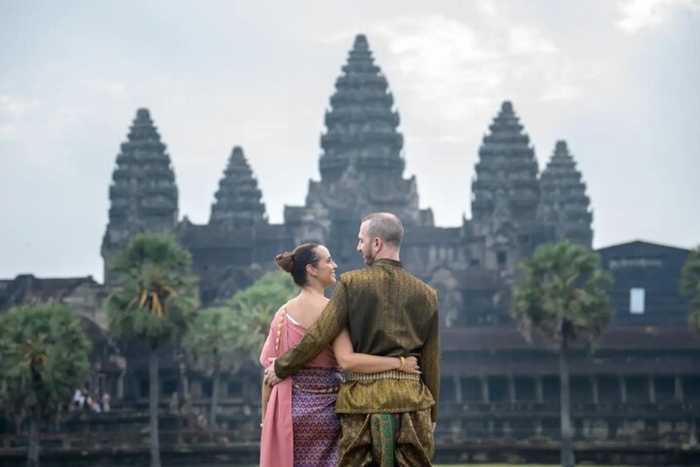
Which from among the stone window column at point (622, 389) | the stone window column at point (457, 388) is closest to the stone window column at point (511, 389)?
the stone window column at point (457, 388)

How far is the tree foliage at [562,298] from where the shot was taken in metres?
62.5

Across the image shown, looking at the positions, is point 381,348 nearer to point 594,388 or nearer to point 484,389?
point 594,388

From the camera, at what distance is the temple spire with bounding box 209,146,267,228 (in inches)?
5089

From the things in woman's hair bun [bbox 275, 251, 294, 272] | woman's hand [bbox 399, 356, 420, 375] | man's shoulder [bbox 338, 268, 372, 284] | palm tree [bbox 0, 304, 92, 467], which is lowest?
woman's hand [bbox 399, 356, 420, 375]

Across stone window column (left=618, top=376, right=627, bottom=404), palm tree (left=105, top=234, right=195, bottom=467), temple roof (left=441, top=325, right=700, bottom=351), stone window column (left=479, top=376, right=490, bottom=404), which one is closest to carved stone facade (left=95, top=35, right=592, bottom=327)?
temple roof (left=441, top=325, right=700, bottom=351)

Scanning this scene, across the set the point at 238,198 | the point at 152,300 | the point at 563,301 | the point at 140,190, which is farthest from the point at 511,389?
the point at 238,198

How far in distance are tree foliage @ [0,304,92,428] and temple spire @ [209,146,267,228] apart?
67.0m

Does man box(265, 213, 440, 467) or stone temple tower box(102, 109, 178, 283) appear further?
stone temple tower box(102, 109, 178, 283)

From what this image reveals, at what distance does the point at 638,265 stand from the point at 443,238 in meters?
15.7

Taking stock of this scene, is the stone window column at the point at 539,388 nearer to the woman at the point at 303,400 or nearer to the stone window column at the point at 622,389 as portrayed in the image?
the stone window column at the point at 622,389

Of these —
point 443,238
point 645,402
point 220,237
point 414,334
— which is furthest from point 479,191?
point 414,334

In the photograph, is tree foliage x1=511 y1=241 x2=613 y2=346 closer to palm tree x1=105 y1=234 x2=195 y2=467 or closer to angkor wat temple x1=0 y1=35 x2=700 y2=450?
angkor wat temple x1=0 y1=35 x2=700 y2=450

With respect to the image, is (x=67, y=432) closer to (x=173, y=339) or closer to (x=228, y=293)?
(x=173, y=339)

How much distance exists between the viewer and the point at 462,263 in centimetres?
11906
